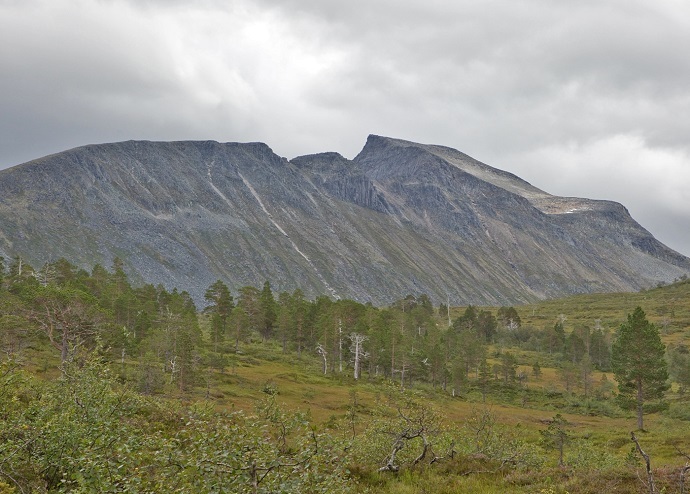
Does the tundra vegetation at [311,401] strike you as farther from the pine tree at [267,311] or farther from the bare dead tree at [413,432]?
the pine tree at [267,311]

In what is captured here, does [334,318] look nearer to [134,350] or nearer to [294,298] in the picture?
[294,298]

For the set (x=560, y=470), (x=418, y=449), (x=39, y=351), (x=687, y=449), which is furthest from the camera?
(x=39, y=351)

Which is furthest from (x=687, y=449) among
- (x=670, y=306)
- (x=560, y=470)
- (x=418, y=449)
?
(x=670, y=306)

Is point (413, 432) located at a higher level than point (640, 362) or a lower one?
higher

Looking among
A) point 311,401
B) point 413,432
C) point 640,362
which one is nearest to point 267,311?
point 311,401

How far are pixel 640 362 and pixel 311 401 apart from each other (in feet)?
131

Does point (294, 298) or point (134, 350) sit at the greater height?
point (294, 298)

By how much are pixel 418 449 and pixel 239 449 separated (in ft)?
44.8

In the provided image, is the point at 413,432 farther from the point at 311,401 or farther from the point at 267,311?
the point at 267,311

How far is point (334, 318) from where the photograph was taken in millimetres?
88438

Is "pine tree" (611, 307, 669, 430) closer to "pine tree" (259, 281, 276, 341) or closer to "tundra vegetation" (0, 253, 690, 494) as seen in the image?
"tundra vegetation" (0, 253, 690, 494)

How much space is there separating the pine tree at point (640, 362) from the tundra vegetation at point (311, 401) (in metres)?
0.21

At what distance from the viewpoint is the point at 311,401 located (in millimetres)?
59906

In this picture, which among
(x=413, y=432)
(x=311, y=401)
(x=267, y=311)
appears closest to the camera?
(x=413, y=432)
